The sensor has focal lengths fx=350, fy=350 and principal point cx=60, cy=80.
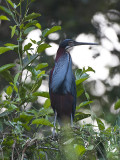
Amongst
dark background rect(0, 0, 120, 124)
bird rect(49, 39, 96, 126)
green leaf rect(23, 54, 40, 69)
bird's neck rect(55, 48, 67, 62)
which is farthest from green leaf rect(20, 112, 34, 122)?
dark background rect(0, 0, 120, 124)

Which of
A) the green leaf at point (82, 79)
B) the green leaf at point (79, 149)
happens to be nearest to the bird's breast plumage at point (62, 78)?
the green leaf at point (82, 79)

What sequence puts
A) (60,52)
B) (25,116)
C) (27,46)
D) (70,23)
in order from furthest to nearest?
(70,23)
(60,52)
(27,46)
(25,116)

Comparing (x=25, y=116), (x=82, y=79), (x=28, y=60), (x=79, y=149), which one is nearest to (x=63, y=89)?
(x=82, y=79)

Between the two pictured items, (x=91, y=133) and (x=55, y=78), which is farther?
(x=55, y=78)

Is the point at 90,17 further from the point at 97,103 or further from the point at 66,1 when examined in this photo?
the point at 97,103

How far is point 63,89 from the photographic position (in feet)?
8.91

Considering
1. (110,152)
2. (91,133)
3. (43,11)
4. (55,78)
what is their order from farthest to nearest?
(43,11) < (55,78) < (91,133) < (110,152)

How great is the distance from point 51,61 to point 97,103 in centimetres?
63

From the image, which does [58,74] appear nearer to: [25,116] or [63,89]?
[63,89]

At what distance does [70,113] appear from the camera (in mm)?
2793

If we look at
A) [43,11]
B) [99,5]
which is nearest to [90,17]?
[99,5]

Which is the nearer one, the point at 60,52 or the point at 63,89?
the point at 63,89

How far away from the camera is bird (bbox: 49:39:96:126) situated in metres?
2.70

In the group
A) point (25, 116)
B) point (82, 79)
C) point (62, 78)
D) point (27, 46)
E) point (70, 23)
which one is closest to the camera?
point (25, 116)
